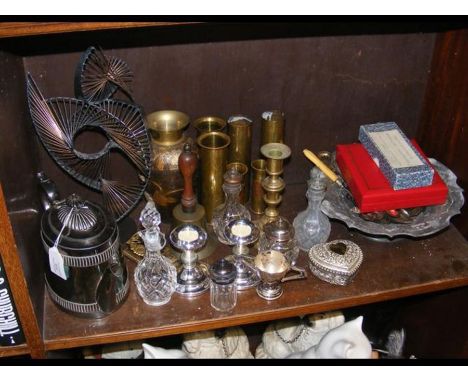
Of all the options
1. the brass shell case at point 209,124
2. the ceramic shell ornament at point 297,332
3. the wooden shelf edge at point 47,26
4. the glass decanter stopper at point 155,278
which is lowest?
the ceramic shell ornament at point 297,332

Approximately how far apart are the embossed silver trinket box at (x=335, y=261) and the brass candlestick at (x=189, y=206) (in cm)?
22

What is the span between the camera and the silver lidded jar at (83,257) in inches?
39.3

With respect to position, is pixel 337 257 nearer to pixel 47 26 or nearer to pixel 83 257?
pixel 83 257

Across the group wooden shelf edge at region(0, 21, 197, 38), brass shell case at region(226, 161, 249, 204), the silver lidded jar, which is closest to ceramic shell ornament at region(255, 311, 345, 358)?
brass shell case at region(226, 161, 249, 204)

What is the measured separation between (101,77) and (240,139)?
31cm

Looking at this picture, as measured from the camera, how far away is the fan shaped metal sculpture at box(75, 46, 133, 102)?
3.67 ft

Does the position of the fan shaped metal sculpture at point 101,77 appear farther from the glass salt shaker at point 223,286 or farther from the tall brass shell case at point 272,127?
the glass salt shaker at point 223,286

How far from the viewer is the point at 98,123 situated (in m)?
1.16

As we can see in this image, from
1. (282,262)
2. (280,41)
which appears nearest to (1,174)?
(282,262)

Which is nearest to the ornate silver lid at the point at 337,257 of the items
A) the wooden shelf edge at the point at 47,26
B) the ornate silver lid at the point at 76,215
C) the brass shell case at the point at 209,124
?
the brass shell case at the point at 209,124

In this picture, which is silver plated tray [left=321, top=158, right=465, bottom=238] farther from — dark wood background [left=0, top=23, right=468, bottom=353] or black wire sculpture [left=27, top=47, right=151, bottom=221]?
black wire sculpture [left=27, top=47, right=151, bottom=221]

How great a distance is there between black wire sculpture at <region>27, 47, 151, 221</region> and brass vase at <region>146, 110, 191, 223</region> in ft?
0.09

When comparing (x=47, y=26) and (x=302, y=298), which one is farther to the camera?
(x=302, y=298)

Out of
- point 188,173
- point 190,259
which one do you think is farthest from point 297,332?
point 188,173
